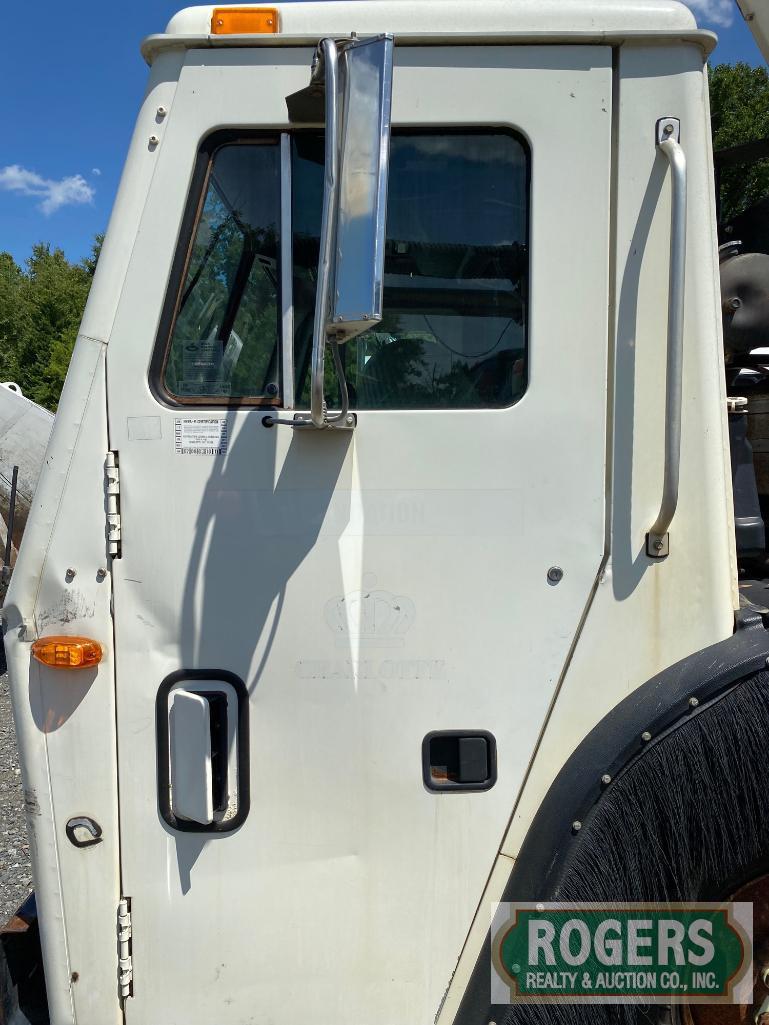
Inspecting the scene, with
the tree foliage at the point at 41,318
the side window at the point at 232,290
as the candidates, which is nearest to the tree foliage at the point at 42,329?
the tree foliage at the point at 41,318

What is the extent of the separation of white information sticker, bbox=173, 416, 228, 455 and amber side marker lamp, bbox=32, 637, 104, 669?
442 mm

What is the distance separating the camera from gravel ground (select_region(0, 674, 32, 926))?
329 centimetres

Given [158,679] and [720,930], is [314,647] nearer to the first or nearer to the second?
[158,679]

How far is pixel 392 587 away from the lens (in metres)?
1.53

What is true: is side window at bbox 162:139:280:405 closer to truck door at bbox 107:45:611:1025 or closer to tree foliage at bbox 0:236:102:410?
truck door at bbox 107:45:611:1025

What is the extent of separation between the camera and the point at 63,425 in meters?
1.55

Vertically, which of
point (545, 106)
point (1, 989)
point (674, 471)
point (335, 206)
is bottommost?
point (1, 989)

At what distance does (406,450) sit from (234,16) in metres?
0.96

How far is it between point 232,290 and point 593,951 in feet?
5.17

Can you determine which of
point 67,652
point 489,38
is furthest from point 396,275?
point 67,652

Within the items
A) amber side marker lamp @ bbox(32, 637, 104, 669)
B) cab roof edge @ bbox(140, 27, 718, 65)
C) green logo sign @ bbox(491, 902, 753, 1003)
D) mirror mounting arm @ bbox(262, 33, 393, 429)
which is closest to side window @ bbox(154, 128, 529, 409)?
cab roof edge @ bbox(140, 27, 718, 65)

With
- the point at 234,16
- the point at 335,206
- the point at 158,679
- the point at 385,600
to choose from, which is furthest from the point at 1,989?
the point at 234,16

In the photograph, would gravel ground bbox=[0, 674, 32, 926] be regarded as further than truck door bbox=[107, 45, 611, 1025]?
Yes

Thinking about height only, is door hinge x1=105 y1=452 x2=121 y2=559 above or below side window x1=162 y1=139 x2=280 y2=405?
below
